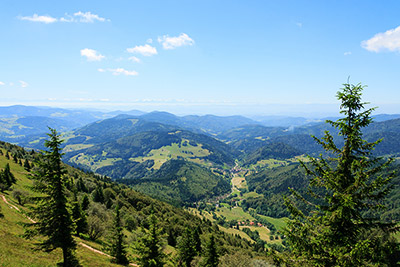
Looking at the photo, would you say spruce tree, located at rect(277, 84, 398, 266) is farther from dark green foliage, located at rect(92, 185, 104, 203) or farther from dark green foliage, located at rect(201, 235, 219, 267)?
dark green foliage, located at rect(92, 185, 104, 203)

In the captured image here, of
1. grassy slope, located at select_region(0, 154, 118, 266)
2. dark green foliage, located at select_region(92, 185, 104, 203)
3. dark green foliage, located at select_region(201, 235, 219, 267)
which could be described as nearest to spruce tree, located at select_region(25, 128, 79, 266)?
grassy slope, located at select_region(0, 154, 118, 266)

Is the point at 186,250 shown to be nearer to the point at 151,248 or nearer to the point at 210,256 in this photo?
the point at 210,256

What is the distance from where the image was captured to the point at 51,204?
74.0ft

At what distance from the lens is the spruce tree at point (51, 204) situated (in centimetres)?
2253

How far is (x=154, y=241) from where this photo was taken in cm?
3481

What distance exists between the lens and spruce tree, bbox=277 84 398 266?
13.1 meters

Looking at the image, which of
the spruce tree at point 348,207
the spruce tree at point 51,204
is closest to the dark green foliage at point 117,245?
the spruce tree at point 51,204

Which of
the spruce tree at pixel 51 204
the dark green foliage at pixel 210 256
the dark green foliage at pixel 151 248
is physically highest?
the spruce tree at pixel 51 204

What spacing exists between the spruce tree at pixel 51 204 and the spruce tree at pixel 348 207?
23.0 metres

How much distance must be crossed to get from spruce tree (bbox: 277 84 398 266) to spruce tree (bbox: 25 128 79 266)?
23049 mm

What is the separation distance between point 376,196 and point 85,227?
62097mm

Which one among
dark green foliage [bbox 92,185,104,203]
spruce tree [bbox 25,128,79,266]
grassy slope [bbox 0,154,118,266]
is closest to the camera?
spruce tree [bbox 25,128,79,266]

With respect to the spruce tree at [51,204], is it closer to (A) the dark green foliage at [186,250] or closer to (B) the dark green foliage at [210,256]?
(B) the dark green foliage at [210,256]

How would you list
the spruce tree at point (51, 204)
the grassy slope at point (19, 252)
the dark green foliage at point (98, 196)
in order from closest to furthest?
the spruce tree at point (51, 204) < the grassy slope at point (19, 252) < the dark green foliage at point (98, 196)
